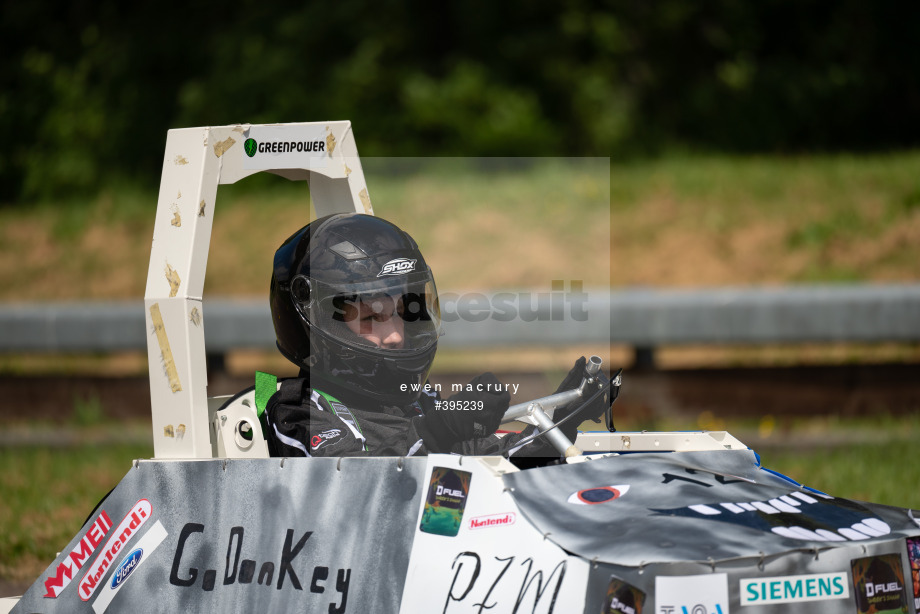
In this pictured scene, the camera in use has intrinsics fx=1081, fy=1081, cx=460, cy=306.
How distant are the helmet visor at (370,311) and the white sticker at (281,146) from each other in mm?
446

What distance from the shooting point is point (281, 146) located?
3998 millimetres

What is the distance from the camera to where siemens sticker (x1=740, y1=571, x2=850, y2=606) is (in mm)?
2660

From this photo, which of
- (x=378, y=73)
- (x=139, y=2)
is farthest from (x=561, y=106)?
(x=139, y=2)

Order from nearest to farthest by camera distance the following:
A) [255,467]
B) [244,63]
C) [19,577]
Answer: [255,467], [19,577], [244,63]

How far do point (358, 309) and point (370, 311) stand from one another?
4 cm

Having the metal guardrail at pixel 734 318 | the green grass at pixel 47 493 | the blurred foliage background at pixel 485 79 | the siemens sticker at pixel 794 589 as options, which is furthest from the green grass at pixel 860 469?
the blurred foliage background at pixel 485 79

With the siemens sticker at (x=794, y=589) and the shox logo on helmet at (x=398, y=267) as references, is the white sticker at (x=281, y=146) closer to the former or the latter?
the shox logo on helmet at (x=398, y=267)

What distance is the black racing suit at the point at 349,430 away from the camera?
138 inches

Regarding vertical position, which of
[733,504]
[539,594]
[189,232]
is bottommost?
[539,594]

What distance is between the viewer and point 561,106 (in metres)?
17.7

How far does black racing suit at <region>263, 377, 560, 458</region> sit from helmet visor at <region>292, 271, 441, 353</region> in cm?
21

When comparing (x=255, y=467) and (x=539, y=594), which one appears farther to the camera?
(x=255, y=467)

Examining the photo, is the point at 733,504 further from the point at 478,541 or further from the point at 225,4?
the point at 225,4

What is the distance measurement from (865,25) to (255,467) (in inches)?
597
